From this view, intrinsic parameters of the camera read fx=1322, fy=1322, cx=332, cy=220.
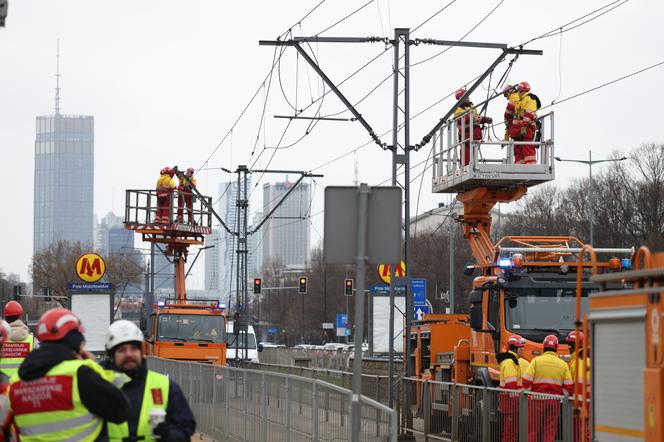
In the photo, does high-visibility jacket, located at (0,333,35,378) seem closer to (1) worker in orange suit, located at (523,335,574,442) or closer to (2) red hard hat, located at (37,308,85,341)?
(1) worker in orange suit, located at (523,335,574,442)

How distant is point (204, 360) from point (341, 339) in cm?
10312

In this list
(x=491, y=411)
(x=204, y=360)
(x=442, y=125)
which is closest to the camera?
(x=491, y=411)

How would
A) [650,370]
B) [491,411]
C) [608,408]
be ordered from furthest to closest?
1. [491,411]
2. [608,408]
3. [650,370]

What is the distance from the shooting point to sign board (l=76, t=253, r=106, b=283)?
3053 cm

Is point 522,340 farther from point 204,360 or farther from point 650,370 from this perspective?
point 204,360

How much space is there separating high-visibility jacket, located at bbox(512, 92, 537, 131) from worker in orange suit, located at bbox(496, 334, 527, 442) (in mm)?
5274

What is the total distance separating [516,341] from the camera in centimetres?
2008

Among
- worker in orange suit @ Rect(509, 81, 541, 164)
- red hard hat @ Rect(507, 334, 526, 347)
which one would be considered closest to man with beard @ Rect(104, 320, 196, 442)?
red hard hat @ Rect(507, 334, 526, 347)

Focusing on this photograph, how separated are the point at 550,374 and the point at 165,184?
25.0 m

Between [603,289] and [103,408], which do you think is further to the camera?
[603,289]

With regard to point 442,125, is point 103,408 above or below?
below

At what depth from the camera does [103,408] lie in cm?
758

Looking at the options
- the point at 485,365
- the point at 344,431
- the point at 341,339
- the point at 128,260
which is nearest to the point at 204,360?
the point at 485,365

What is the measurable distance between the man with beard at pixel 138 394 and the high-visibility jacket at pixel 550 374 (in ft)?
37.1
